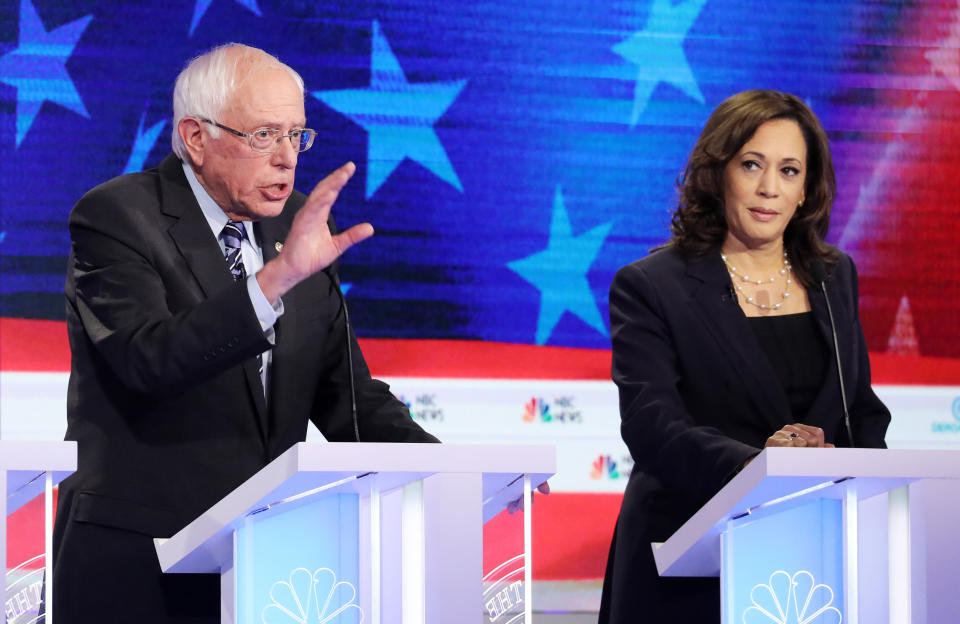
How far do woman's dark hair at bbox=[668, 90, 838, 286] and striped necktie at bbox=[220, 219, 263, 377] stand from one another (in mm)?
947

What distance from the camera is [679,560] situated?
1959mm

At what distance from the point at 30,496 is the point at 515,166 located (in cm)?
214

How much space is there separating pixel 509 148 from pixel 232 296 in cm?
182

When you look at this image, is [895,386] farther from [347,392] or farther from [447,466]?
[447,466]

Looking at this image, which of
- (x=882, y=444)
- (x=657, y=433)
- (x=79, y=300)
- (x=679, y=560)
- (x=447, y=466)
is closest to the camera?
(x=447, y=466)

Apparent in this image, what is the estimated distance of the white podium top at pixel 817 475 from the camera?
1.59 meters

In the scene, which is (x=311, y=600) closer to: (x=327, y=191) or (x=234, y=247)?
(x=327, y=191)

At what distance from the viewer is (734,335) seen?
2541 mm

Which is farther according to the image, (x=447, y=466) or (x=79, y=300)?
(x=79, y=300)

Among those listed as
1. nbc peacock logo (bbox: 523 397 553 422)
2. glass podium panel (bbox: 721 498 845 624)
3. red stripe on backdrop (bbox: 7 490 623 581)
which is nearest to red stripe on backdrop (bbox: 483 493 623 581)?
red stripe on backdrop (bbox: 7 490 623 581)

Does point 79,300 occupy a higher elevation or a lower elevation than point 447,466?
higher

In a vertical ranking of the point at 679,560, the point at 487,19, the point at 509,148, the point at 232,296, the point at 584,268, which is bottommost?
the point at 679,560

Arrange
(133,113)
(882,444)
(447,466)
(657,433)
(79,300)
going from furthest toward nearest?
(133,113), (882,444), (657,433), (79,300), (447,466)

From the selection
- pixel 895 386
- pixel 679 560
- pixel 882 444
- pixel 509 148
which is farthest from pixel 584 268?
pixel 679 560
